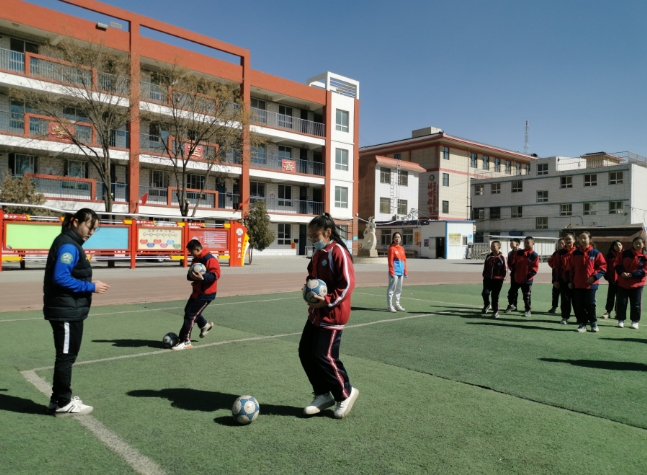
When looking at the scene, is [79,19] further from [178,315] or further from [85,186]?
[178,315]

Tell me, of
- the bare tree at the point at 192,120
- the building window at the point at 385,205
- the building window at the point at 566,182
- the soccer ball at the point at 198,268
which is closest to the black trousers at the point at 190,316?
the soccer ball at the point at 198,268

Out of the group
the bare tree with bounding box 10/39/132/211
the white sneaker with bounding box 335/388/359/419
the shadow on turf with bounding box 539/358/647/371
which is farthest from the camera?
the bare tree with bounding box 10/39/132/211

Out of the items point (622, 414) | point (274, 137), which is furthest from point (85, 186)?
point (622, 414)

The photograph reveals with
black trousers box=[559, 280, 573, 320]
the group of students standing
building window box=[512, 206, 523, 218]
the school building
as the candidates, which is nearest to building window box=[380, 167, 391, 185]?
the school building

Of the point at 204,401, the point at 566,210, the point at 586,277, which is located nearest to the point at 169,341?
the point at 204,401

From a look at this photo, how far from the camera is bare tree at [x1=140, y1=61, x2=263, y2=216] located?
30.8 meters

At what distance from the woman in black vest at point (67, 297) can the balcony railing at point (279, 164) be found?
34.5 metres

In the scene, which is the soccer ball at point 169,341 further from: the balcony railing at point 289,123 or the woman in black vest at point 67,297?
the balcony railing at point 289,123

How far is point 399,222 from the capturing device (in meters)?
49.6

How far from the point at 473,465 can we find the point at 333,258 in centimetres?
196

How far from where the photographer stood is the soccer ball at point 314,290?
4.18 metres

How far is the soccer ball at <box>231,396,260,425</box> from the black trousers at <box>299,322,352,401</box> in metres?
0.60

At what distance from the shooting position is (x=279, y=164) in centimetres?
4175

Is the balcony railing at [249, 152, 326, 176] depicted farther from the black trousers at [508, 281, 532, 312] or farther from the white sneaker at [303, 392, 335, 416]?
the white sneaker at [303, 392, 335, 416]
